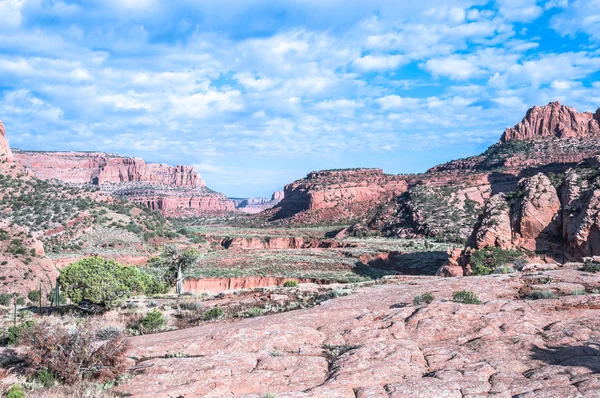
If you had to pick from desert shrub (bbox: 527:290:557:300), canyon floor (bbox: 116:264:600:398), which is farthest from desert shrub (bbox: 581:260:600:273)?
desert shrub (bbox: 527:290:557:300)

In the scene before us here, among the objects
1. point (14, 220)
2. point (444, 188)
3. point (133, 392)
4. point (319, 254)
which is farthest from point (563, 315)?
point (444, 188)

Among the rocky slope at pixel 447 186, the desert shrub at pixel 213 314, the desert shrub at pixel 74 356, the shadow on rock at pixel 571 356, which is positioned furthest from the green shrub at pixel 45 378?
the rocky slope at pixel 447 186

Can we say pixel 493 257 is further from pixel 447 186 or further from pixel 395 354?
pixel 447 186

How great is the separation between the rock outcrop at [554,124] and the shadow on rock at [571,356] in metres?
106

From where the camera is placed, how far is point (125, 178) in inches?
6959

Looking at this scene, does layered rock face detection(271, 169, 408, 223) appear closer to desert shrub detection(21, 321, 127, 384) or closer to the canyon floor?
the canyon floor

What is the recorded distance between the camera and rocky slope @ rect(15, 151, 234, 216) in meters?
153

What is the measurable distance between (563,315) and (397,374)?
563 cm

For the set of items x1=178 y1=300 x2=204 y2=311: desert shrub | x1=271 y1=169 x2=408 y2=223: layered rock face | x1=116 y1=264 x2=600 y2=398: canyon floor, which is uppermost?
x1=271 y1=169 x2=408 y2=223: layered rock face

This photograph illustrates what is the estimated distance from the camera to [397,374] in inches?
303

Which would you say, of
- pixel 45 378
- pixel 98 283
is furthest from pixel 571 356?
pixel 98 283

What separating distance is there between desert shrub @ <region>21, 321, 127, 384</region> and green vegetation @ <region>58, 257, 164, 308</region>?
9986mm

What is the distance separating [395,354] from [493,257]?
24.3 meters

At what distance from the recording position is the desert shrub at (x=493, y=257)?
2932cm
